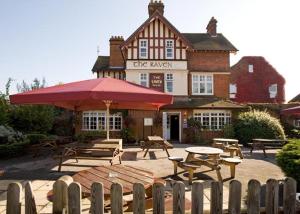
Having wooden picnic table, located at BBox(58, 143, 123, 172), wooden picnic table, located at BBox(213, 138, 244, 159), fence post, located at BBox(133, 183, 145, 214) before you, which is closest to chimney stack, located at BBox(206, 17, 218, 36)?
wooden picnic table, located at BBox(213, 138, 244, 159)

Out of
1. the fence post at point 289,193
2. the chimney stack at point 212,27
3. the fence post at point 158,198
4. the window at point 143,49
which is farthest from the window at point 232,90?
the fence post at point 158,198

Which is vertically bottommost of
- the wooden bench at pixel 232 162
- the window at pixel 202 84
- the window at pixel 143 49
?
the wooden bench at pixel 232 162

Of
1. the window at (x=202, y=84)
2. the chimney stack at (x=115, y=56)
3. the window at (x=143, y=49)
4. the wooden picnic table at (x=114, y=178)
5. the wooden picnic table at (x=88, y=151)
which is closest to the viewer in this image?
the wooden picnic table at (x=114, y=178)

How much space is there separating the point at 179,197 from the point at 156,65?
2105 centimetres

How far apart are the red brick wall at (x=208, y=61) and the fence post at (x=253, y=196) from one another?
21708mm

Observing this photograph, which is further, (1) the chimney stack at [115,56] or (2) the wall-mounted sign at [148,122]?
(1) the chimney stack at [115,56]

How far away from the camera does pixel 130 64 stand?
24.0 meters

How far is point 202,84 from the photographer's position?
82.8ft

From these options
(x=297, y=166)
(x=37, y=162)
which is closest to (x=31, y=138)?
(x=37, y=162)

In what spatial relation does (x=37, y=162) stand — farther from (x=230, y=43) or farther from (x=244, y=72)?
(x=244, y=72)

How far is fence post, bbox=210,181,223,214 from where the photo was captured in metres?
Answer: 3.61

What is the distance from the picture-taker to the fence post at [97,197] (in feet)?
11.5

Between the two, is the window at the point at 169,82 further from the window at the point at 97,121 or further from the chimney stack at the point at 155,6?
the chimney stack at the point at 155,6

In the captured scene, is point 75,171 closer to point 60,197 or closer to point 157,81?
point 60,197
